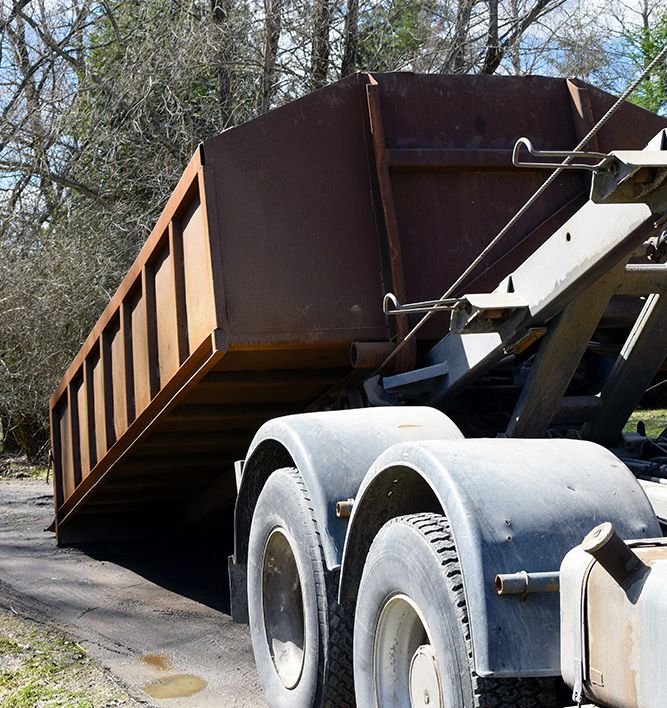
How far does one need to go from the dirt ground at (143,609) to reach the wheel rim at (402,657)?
1345mm

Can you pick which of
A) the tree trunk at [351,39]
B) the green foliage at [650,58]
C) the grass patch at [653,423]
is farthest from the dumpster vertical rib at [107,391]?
the green foliage at [650,58]

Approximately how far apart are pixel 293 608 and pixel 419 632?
1217 mm

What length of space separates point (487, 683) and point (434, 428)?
4.30 ft

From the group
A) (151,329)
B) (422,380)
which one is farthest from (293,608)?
(151,329)

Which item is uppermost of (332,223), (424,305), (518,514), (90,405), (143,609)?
(332,223)

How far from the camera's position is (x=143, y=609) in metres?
6.04

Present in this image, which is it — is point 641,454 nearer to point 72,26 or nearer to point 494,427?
point 494,427

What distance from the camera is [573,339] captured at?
3.71 m

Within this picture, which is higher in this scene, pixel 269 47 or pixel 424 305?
pixel 269 47

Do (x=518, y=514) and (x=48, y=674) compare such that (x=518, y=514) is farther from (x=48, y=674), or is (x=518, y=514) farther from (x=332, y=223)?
(x=48, y=674)

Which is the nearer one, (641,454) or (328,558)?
(328,558)

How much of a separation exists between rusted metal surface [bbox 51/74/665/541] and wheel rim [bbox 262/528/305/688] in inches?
33.3

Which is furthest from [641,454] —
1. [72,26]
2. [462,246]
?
[72,26]

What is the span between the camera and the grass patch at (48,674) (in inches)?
169
